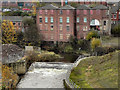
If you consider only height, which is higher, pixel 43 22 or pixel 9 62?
pixel 43 22

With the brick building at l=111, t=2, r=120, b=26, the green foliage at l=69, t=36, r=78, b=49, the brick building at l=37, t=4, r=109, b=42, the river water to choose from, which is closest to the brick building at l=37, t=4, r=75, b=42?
the brick building at l=37, t=4, r=109, b=42

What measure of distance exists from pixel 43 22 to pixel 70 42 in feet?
17.6

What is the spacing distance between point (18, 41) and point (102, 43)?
12.9m

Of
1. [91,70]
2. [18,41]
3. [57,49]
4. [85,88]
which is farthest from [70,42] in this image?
[85,88]

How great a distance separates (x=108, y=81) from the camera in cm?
1722

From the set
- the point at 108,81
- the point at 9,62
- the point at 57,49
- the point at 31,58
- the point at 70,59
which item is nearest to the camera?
the point at 108,81

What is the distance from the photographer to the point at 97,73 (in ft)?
65.0

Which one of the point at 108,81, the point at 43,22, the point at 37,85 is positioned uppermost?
the point at 43,22

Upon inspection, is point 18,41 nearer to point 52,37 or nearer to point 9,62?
point 52,37

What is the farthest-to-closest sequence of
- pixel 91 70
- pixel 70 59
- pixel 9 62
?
1. pixel 70 59
2. pixel 9 62
3. pixel 91 70

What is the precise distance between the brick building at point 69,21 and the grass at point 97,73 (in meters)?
15.2

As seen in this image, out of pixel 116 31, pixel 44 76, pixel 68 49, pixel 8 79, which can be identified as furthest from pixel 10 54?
pixel 116 31

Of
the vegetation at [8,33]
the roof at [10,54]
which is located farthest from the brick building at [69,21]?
the roof at [10,54]

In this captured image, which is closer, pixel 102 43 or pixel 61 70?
pixel 61 70
